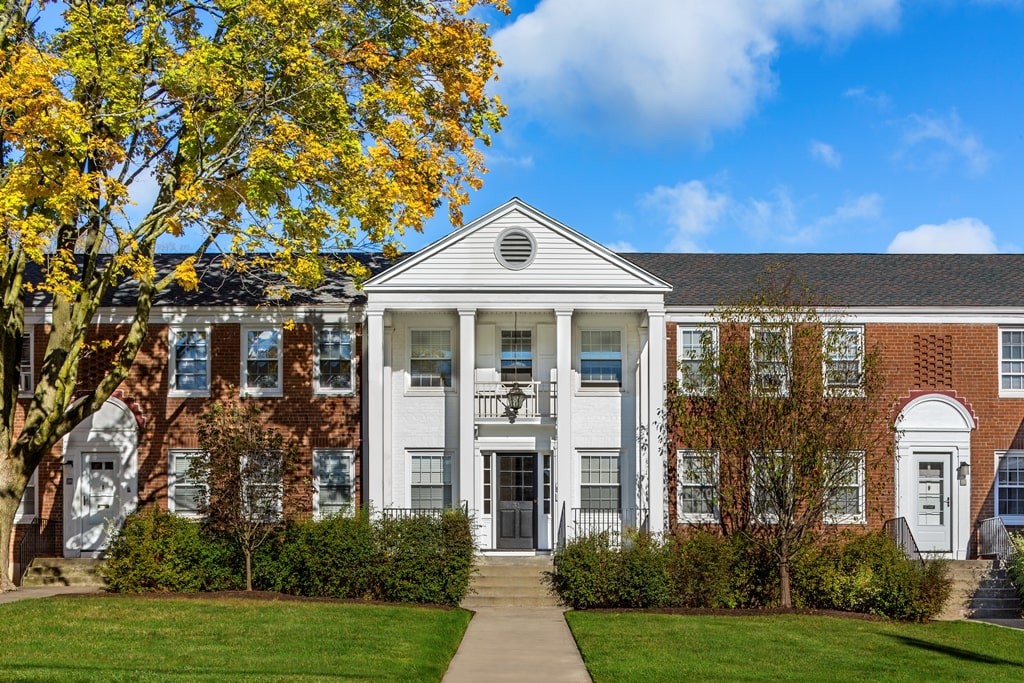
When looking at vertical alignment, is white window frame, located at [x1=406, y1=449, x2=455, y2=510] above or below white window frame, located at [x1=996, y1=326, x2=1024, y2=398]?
below

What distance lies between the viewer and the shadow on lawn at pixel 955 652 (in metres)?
14.9

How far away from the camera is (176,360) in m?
23.7

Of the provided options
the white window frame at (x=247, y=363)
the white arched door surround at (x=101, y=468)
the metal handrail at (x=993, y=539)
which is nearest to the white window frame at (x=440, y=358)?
the white window frame at (x=247, y=363)

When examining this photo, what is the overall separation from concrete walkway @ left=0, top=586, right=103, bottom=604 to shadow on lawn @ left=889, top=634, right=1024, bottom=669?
14564 millimetres

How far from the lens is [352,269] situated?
19.8m

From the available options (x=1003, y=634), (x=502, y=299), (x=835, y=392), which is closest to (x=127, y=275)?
(x=502, y=299)

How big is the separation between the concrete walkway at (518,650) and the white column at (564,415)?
316cm

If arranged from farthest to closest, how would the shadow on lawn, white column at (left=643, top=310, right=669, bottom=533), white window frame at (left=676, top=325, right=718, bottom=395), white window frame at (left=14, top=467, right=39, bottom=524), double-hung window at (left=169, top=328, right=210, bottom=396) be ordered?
double-hung window at (left=169, top=328, right=210, bottom=396) → white window frame at (left=14, top=467, right=39, bottom=524) → white column at (left=643, top=310, right=669, bottom=533) → white window frame at (left=676, top=325, right=718, bottom=395) → the shadow on lawn

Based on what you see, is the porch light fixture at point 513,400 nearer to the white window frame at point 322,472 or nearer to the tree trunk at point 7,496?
the white window frame at point 322,472

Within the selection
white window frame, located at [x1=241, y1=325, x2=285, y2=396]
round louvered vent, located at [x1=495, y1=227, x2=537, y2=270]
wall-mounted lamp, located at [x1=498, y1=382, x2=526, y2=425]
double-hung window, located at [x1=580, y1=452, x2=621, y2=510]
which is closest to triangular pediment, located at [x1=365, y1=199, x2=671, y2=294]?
round louvered vent, located at [x1=495, y1=227, x2=537, y2=270]

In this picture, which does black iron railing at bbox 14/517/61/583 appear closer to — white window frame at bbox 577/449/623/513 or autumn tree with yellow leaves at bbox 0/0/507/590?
autumn tree with yellow leaves at bbox 0/0/507/590

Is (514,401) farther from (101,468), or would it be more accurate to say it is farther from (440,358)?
(101,468)

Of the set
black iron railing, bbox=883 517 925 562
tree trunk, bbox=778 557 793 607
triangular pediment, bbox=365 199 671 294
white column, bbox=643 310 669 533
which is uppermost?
triangular pediment, bbox=365 199 671 294

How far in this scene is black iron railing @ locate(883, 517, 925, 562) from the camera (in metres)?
21.1
